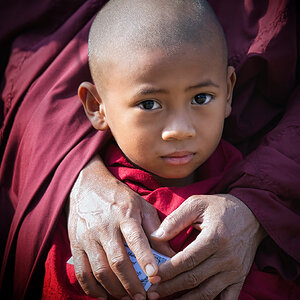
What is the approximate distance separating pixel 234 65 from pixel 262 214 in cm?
66

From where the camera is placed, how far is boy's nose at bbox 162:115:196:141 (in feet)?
4.73

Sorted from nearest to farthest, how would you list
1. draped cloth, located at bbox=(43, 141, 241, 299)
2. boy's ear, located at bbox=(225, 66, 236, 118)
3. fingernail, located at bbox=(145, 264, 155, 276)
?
fingernail, located at bbox=(145, 264, 155, 276) → draped cloth, located at bbox=(43, 141, 241, 299) → boy's ear, located at bbox=(225, 66, 236, 118)

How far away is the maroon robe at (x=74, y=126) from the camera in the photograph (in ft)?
5.27

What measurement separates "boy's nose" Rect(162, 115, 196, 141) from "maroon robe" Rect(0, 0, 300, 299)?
1.05 ft

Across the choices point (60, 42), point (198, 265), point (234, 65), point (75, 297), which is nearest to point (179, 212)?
point (198, 265)

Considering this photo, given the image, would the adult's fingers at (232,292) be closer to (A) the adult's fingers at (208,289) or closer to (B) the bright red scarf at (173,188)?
(A) the adult's fingers at (208,289)

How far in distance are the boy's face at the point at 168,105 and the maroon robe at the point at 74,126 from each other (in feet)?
0.80

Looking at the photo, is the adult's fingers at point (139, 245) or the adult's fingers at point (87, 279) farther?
the adult's fingers at point (87, 279)

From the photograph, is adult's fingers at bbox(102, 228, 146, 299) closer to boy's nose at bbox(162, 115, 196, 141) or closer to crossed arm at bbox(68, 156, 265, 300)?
crossed arm at bbox(68, 156, 265, 300)

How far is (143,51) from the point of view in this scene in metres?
1.48

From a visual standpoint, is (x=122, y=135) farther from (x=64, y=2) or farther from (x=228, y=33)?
(x=64, y=2)

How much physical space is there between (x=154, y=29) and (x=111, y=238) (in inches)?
28.1

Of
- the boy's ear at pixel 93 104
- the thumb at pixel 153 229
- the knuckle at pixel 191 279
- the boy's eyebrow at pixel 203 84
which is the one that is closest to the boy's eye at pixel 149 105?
the boy's eyebrow at pixel 203 84

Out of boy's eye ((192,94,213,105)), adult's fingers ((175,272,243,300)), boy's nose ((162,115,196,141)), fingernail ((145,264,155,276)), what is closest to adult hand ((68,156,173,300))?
fingernail ((145,264,155,276))
